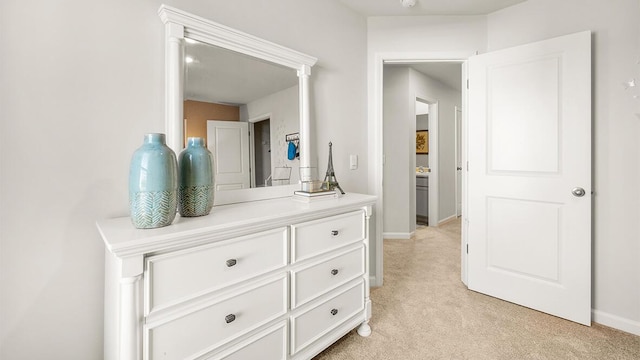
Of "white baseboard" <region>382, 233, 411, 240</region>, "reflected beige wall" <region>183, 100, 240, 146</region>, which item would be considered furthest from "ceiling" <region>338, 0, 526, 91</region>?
"white baseboard" <region>382, 233, 411, 240</region>

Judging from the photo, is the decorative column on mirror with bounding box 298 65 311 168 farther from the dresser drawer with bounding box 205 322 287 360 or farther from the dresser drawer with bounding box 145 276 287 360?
the dresser drawer with bounding box 205 322 287 360

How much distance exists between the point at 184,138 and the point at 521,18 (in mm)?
2721

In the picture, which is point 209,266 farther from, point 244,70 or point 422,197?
point 422,197

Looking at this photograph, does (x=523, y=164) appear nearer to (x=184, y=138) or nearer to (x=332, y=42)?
(x=332, y=42)

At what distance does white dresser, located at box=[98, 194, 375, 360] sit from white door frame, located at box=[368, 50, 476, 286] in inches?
34.5

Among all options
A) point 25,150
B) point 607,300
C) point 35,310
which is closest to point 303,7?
point 25,150

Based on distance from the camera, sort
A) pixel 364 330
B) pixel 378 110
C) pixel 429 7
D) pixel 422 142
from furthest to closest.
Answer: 1. pixel 422 142
2. pixel 378 110
3. pixel 429 7
4. pixel 364 330

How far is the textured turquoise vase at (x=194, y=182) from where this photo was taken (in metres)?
1.26

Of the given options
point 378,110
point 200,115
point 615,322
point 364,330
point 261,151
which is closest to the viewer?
point 200,115

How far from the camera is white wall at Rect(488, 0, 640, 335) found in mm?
1937

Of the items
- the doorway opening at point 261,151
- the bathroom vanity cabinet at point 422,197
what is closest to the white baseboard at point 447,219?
the bathroom vanity cabinet at point 422,197

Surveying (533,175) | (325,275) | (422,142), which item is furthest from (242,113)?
(422,142)

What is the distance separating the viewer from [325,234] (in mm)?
1596

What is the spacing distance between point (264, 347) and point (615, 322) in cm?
236
